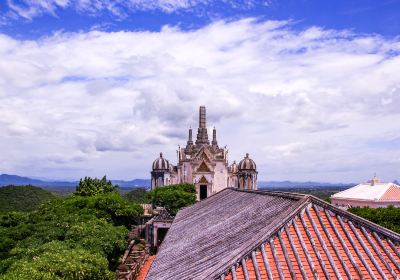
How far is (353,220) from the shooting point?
10.9 meters

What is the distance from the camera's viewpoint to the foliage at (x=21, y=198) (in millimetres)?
73787

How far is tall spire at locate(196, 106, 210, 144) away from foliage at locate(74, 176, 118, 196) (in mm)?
16450

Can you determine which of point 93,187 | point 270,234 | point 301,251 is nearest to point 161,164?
point 93,187

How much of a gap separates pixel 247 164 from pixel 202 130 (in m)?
11.0

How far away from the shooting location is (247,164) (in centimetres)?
6662

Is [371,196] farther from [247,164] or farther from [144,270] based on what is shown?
[144,270]

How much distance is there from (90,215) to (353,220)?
27246mm

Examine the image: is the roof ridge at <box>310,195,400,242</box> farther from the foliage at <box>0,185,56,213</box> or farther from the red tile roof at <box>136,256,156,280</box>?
the foliage at <box>0,185,56,213</box>

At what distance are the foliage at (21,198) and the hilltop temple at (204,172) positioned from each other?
74.4 feet

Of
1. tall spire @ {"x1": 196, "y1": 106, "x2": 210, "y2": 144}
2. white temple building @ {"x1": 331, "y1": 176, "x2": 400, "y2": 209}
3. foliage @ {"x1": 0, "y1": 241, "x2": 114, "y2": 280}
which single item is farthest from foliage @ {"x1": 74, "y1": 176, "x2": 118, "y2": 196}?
foliage @ {"x1": 0, "y1": 241, "x2": 114, "y2": 280}

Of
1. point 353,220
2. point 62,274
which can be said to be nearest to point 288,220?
A: point 353,220

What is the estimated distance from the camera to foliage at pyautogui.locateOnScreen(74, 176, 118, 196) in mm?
59434

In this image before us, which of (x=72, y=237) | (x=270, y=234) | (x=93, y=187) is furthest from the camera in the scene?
(x=93, y=187)

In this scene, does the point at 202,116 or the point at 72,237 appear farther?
the point at 202,116
